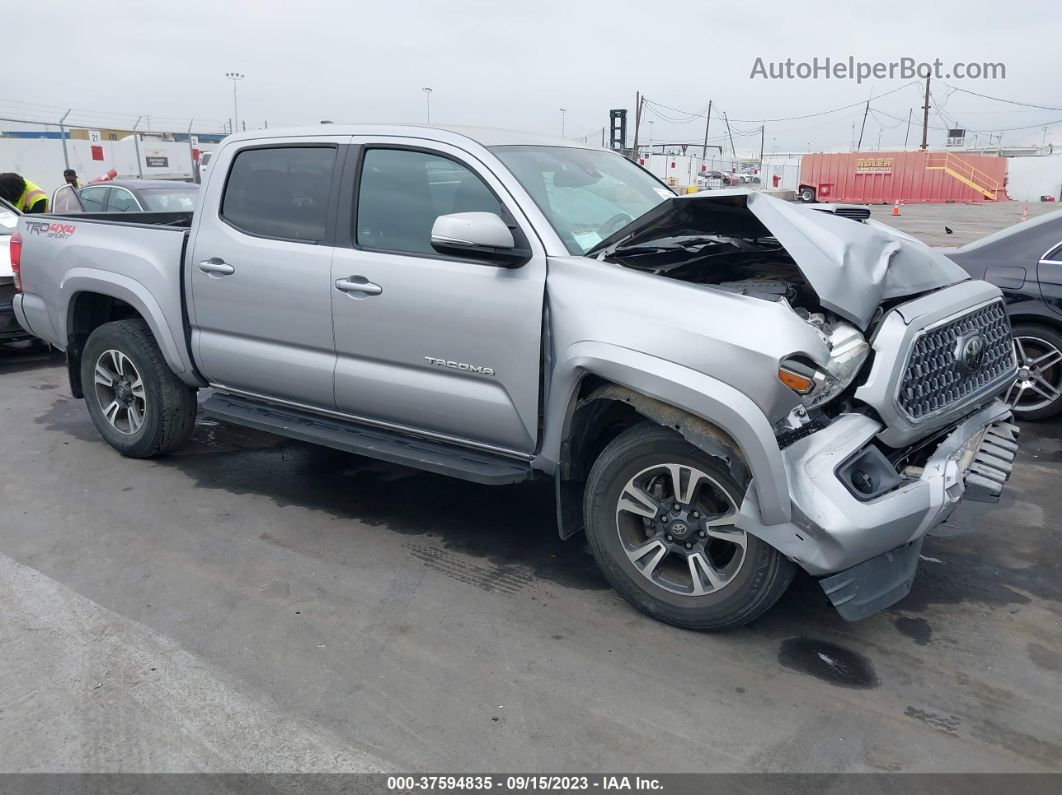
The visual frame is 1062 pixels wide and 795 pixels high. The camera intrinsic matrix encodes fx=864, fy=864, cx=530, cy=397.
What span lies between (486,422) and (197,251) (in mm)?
2171

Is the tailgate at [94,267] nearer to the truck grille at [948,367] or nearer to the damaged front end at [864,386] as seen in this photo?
the damaged front end at [864,386]

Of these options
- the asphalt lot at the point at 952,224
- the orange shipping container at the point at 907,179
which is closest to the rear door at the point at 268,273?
the asphalt lot at the point at 952,224

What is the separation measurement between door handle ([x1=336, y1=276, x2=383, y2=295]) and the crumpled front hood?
1090 millimetres

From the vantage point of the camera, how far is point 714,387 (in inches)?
125

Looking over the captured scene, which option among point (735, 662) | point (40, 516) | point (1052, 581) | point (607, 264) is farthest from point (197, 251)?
point (1052, 581)

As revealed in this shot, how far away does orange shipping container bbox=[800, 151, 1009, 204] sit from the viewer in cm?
4331

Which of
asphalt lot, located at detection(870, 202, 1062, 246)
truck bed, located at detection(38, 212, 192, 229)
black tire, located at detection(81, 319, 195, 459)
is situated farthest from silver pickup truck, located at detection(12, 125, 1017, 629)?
asphalt lot, located at detection(870, 202, 1062, 246)

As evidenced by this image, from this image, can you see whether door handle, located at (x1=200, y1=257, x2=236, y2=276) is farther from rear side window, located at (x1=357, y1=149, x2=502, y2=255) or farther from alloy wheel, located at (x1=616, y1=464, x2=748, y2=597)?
alloy wheel, located at (x1=616, y1=464, x2=748, y2=597)

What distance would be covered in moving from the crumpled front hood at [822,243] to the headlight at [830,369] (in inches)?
3.4

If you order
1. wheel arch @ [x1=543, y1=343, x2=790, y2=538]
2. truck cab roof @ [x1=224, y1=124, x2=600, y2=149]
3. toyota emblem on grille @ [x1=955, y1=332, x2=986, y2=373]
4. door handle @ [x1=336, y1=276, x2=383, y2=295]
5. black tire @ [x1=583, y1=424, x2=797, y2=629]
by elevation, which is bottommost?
black tire @ [x1=583, y1=424, x2=797, y2=629]

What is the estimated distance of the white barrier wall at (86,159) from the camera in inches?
1067

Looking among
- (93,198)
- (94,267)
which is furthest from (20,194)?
(94,267)

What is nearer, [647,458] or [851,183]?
[647,458]

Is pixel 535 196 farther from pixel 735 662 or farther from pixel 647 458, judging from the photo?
pixel 735 662
